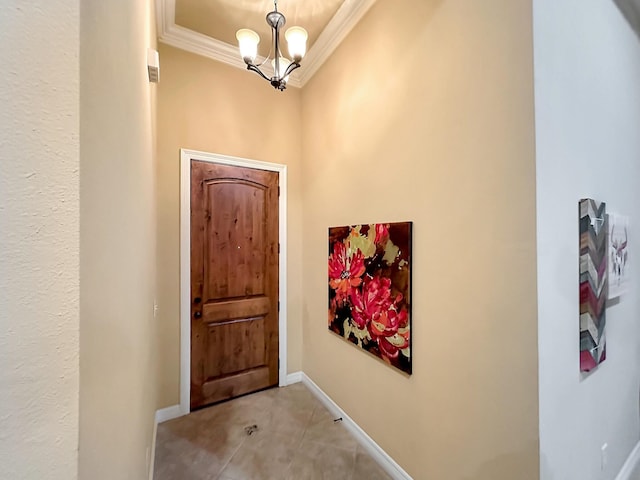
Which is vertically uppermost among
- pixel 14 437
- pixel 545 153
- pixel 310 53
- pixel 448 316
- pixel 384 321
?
pixel 310 53

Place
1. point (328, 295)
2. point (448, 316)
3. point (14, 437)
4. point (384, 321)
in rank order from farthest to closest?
point (328, 295) → point (384, 321) → point (448, 316) → point (14, 437)

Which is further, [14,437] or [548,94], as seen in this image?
[548,94]

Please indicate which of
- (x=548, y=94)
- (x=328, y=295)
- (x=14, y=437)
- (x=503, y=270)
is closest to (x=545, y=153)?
(x=548, y=94)

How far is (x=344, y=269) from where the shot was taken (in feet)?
7.25

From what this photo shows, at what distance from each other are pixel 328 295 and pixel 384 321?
0.76 meters

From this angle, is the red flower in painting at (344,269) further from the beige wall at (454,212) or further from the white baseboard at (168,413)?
the white baseboard at (168,413)

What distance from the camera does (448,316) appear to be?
142 centimetres

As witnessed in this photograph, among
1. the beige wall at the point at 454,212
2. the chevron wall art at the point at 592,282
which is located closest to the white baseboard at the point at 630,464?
the chevron wall art at the point at 592,282

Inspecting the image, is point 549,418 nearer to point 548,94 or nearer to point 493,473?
point 493,473

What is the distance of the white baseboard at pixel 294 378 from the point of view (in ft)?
9.45

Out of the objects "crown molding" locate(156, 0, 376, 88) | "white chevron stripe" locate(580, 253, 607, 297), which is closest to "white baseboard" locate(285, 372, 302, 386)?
"white chevron stripe" locate(580, 253, 607, 297)

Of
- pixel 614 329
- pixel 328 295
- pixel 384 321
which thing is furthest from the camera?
pixel 328 295

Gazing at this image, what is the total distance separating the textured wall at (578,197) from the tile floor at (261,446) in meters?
1.21

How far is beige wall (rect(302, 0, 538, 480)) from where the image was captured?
113cm
